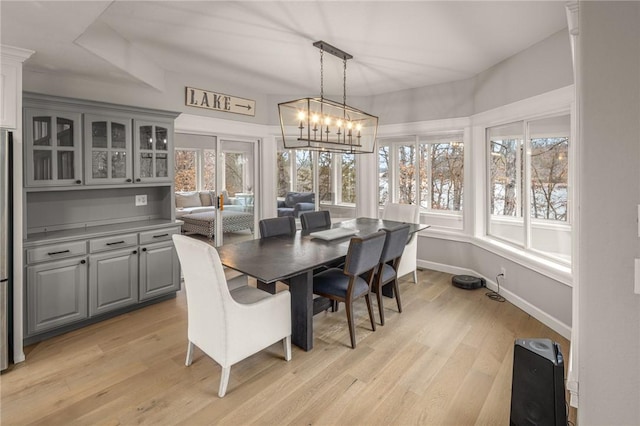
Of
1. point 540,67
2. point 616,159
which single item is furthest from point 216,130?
point 616,159

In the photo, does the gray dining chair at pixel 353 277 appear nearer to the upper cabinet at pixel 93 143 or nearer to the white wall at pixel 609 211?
the white wall at pixel 609 211

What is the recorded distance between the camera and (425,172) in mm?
5285

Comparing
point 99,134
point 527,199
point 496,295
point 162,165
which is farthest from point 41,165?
point 496,295

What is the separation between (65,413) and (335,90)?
15.5ft

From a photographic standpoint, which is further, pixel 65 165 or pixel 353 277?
pixel 65 165

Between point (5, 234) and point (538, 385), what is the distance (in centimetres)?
346

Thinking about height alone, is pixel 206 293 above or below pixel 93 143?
below

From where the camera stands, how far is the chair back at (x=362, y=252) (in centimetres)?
264

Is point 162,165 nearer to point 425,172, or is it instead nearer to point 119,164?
point 119,164

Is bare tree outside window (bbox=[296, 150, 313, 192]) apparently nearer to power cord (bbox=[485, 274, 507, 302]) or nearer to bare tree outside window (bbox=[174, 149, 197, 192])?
bare tree outside window (bbox=[174, 149, 197, 192])

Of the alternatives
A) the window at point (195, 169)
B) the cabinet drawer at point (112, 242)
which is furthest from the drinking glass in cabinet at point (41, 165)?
the window at point (195, 169)

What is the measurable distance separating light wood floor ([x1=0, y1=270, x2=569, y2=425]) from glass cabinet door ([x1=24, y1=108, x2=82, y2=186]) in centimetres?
140

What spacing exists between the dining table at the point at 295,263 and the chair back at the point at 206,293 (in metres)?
0.25

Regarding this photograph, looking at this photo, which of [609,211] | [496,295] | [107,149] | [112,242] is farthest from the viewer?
[496,295]
